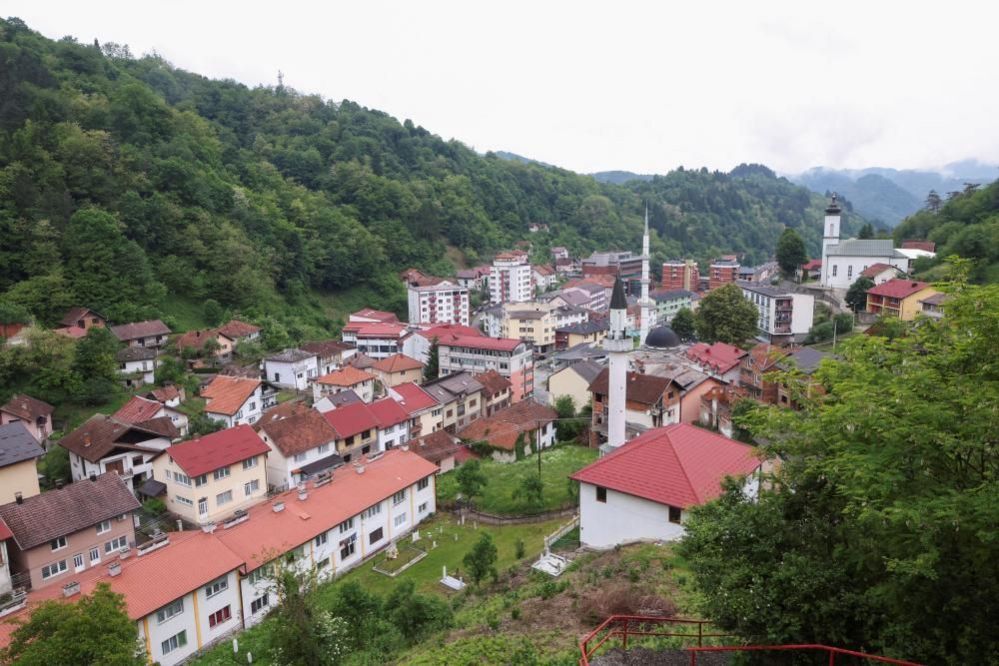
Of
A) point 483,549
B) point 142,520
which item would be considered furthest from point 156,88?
point 483,549

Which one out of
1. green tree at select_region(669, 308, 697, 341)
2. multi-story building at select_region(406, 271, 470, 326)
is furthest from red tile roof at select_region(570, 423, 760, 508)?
multi-story building at select_region(406, 271, 470, 326)

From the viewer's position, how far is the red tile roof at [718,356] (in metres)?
37.9

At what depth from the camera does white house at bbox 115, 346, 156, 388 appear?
3953 centimetres

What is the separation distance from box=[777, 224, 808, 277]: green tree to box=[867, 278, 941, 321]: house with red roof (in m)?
14.4

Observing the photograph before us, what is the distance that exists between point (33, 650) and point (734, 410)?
1065 inches

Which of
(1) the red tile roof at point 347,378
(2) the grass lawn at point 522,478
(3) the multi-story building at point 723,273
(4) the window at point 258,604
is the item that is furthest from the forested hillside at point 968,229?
(4) the window at point 258,604

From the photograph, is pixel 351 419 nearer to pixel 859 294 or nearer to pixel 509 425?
pixel 509 425

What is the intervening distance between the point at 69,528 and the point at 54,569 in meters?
1.48

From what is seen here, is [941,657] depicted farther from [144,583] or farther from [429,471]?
[429,471]

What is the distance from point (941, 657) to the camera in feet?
21.5

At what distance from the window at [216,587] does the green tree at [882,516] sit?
14873 mm

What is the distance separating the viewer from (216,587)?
18297mm

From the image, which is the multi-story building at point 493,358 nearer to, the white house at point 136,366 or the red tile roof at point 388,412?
the red tile roof at point 388,412

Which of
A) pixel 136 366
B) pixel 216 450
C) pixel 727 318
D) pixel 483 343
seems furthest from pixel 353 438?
pixel 727 318
